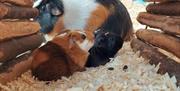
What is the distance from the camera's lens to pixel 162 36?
210 cm

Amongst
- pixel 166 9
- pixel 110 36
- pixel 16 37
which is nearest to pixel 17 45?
pixel 16 37

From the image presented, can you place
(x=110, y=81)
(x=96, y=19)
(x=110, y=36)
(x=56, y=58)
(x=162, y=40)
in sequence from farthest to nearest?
(x=96, y=19), (x=110, y=36), (x=162, y=40), (x=56, y=58), (x=110, y=81)

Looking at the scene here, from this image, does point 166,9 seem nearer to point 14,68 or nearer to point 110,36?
point 110,36

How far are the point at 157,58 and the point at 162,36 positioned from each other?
0.12 m

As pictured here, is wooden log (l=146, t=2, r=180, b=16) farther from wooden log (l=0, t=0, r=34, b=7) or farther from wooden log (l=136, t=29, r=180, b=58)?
wooden log (l=0, t=0, r=34, b=7)

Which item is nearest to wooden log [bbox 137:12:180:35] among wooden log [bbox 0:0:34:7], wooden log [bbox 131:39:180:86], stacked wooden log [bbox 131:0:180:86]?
stacked wooden log [bbox 131:0:180:86]

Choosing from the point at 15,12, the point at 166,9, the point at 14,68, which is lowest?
the point at 14,68

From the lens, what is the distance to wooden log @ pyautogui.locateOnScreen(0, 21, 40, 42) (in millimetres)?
1739

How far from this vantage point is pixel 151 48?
7.50 feet

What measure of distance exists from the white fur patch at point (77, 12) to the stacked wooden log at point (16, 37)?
0.53 metres

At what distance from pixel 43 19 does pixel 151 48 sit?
836mm

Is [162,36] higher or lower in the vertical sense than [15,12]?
lower

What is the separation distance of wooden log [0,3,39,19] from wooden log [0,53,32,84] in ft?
0.69

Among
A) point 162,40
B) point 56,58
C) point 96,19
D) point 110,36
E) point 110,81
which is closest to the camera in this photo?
point 110,81
